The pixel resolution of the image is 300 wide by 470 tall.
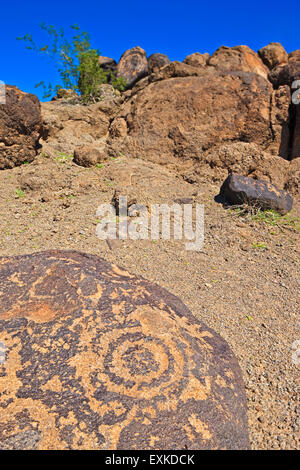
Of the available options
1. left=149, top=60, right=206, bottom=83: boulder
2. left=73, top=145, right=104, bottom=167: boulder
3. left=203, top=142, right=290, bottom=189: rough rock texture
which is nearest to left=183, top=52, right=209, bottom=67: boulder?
left=149, top=60, right=206, bottom=83: boulder

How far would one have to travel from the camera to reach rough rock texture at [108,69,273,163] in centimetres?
537

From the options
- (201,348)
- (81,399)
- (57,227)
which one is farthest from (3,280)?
(57,227)

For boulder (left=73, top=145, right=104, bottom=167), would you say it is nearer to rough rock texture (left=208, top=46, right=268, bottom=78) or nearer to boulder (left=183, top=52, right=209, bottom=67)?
boulder (left=183, top=52, right=209, bottom=67)

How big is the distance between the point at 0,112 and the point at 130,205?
2564mm

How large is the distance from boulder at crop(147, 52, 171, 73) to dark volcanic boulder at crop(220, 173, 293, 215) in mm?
4970

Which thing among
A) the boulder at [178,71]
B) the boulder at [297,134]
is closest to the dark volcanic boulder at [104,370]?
the boulder at [297,134]

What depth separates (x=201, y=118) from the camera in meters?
5.41

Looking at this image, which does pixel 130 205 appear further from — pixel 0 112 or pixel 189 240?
pixel 0 112

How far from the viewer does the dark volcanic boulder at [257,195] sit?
13.6 feet

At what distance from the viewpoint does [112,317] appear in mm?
1487

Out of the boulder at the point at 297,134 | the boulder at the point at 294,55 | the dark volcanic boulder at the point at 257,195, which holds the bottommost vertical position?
the dark volcanic boulder at the point at 257,195

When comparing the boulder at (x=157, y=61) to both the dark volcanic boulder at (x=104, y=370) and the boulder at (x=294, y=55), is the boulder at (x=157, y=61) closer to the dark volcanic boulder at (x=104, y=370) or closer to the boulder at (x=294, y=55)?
the boulder at (x=294, y=55)

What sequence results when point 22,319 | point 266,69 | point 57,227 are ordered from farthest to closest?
point 266,69
point 57,227
point 22,319

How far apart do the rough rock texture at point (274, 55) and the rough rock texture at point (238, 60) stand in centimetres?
20
